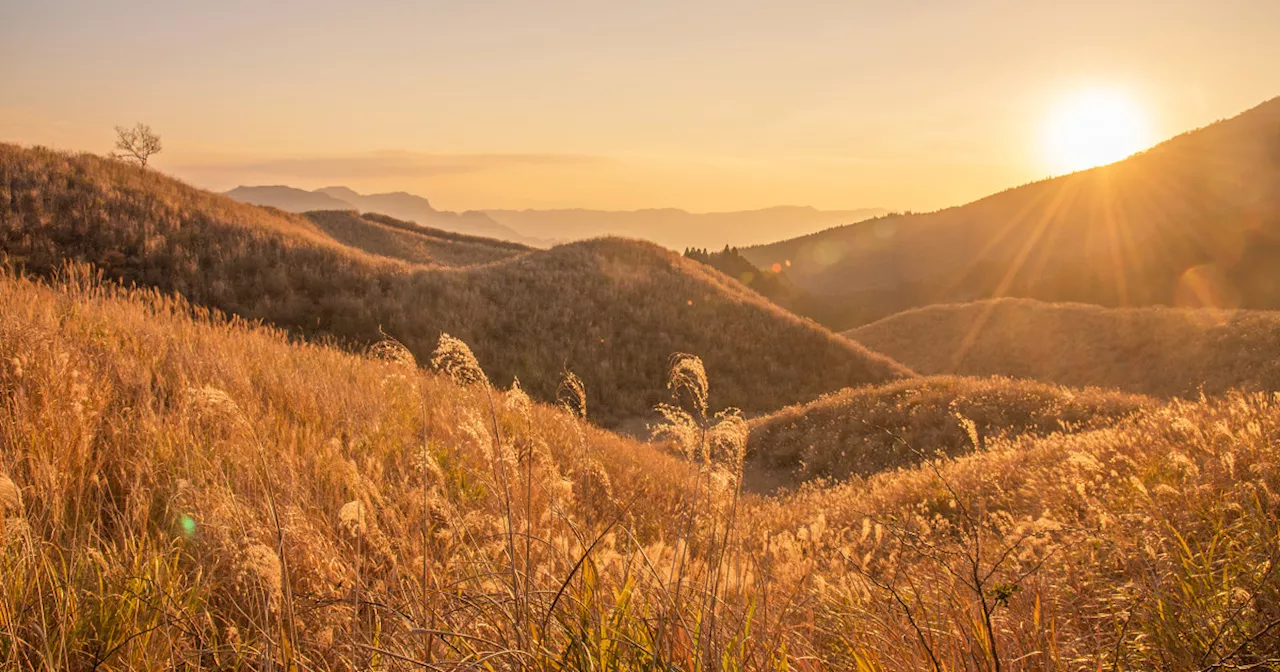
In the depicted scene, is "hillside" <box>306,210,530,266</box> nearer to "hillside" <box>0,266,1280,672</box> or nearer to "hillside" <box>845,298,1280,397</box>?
"hillside" <box>845,298,1280,397</box>

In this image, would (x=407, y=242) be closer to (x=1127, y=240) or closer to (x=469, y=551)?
(x=469, y=551)

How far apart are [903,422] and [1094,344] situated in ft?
64.8

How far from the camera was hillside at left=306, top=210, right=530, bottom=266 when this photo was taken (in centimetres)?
4288

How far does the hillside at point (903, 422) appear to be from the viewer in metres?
13.2

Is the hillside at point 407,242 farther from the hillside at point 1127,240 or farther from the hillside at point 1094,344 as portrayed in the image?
the hillside at point 1127,240

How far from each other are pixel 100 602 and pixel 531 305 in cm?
2304

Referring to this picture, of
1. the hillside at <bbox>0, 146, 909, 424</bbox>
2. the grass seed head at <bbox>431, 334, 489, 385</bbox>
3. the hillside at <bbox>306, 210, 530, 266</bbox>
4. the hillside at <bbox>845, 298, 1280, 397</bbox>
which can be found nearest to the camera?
the grass seed head at <bbox>431, 334, 489, 385</bbox>

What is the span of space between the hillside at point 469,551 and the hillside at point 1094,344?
16.4 m

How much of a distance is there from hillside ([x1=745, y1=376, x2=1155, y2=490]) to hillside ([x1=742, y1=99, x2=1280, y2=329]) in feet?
179

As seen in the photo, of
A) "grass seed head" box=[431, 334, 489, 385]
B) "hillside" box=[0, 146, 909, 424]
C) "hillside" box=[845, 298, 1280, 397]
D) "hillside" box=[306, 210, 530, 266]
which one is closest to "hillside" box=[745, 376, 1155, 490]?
"hillside" box=[845, 298, 1280, 397]

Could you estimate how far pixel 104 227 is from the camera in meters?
18.0

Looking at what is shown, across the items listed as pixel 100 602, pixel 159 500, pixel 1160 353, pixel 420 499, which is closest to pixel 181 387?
pixel 159 500

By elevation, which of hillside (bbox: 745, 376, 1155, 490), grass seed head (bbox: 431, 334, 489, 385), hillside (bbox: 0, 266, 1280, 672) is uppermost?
grass seed head (bbox: 431, 334, 489, 385)

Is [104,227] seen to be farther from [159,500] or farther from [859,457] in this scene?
[859,457]
